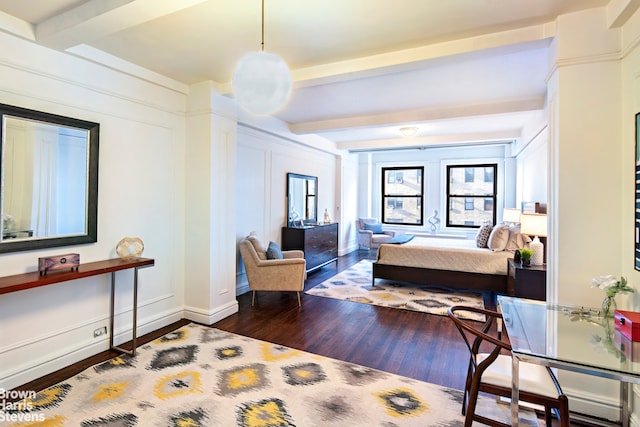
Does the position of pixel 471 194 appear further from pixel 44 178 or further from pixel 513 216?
pixel 44 178

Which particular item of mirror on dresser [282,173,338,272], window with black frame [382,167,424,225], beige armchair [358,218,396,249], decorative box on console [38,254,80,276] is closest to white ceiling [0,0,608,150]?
decorative box on console [38,254,80,276]

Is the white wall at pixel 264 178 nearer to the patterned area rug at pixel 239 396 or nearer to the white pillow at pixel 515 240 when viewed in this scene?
the patterned area rug at pixel 239 396

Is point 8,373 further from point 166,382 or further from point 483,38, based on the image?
point 483,38

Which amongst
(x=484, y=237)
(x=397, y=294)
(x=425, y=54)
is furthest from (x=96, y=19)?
(x=484, y=237)

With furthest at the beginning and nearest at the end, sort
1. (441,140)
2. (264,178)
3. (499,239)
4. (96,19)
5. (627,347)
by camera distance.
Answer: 1. (441,140)
2. (264,178)
3. (499,239)
4. (96,19)
5. (627,347)

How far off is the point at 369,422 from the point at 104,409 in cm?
173

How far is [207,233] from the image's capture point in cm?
359

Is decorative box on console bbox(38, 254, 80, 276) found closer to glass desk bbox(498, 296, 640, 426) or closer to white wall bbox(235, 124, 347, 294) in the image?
white wall bbox(235, 124, 347, 294)

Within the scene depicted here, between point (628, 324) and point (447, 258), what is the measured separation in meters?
3.22

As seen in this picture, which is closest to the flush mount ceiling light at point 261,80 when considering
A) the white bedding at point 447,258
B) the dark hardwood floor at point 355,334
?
the dark hardwood floor at point 355,334

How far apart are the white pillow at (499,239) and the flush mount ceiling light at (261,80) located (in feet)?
13.8

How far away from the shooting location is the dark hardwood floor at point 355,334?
8.71 ft

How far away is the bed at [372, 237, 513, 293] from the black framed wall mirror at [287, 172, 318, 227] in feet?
5.81

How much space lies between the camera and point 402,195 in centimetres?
868
